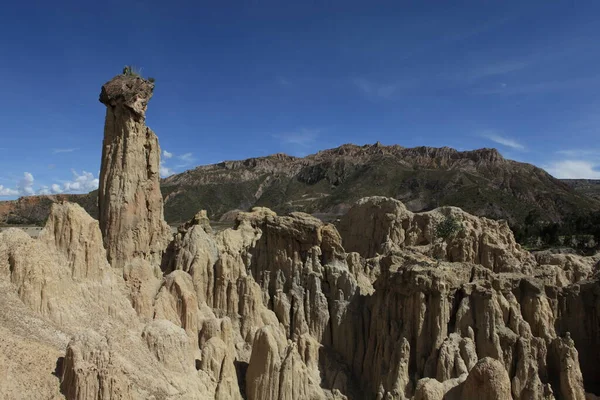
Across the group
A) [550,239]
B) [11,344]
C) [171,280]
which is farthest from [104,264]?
[550,239]

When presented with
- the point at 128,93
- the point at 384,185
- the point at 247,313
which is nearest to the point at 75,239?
the point at 128,93

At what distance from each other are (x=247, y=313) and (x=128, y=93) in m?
13.8

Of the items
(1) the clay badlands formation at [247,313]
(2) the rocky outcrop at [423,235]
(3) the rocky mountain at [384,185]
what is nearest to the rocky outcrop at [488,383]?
(1) the clay badlands formation at [247,313]

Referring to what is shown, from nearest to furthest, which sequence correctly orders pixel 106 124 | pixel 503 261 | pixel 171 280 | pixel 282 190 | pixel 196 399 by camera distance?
pixel 196 399 < pixel 171 280 < pixel 106 124 < pixel 503 261 < pixel 282 190

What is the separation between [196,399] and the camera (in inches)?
764

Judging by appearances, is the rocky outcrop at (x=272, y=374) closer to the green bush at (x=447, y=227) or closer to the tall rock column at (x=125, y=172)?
the tall rock column at (x=125, y=172)

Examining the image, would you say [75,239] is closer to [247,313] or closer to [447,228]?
[247,313]

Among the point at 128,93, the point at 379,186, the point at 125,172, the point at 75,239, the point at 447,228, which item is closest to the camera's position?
the point at 75,239

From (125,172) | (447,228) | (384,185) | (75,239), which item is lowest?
(75,239)

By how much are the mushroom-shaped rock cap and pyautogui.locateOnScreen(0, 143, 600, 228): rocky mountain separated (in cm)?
8997

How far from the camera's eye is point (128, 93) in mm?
26297

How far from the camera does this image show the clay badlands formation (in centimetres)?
1772

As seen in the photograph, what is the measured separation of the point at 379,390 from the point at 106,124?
20.2 m

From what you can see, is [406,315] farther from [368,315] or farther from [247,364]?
[247,364]
